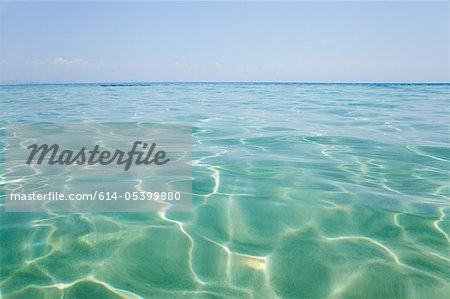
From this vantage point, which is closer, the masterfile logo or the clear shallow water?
the clear shallow water

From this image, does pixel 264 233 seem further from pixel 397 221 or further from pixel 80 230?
pixel 80 230

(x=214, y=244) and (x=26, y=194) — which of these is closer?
(x=214, y=244)

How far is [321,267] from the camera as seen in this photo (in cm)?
158

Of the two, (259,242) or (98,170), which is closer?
(259,242)

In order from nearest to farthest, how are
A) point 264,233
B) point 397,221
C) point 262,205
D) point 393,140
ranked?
point 264,233
point 397,221
point 262,205
point 393,140

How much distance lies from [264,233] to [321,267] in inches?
16.9

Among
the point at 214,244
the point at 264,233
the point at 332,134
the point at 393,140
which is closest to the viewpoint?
the point at 214,244

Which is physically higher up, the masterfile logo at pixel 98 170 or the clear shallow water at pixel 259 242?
the masterfile logo at pixel 98 170

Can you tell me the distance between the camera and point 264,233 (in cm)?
191

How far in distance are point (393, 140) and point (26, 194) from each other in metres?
4.80

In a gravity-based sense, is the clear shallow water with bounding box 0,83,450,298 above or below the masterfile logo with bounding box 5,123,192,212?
below

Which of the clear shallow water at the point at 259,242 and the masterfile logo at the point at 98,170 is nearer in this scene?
the clear shallow water at the point at 259,242

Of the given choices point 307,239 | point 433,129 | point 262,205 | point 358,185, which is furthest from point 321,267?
point 433,129

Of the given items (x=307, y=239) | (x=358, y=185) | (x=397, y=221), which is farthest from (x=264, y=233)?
(x=358, y=185)
